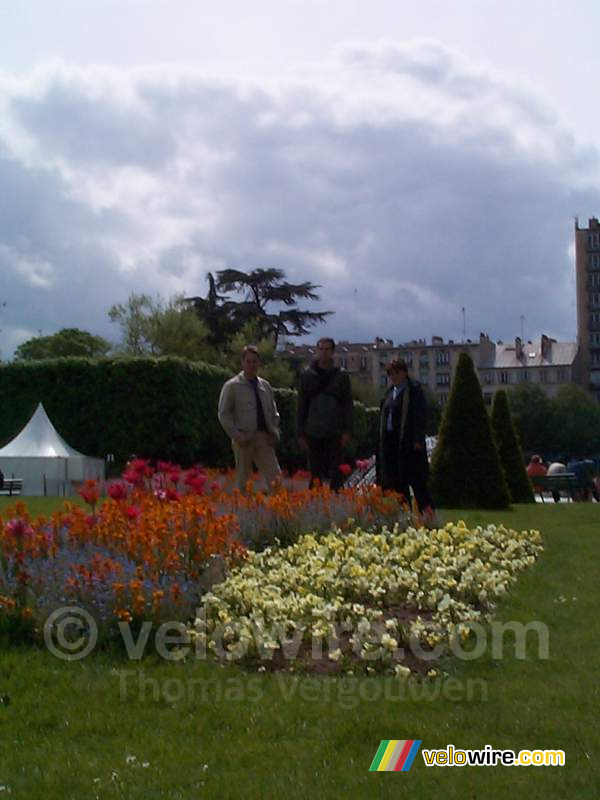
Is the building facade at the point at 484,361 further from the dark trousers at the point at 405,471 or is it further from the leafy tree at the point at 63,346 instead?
the dark trousers at the point at 405,471

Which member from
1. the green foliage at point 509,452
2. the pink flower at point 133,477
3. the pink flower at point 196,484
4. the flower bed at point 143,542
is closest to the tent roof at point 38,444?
the green foliage at point 509,452

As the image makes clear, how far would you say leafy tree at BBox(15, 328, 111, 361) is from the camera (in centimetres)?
7769

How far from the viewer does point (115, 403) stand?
34.9 metres

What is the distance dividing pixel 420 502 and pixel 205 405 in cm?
2682

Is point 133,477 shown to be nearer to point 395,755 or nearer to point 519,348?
point 395,755

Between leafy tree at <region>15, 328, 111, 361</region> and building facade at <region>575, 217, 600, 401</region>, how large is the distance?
55.1 m

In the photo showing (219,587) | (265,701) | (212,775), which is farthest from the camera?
(219,587)

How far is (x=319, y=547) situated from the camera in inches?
295

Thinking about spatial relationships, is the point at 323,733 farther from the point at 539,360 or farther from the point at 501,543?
the point at 539,360

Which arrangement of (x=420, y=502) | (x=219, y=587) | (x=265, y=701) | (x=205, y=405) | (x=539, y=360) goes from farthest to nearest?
1. (x=539, y=360)
2. (x=205, y=405)
3. (x=420, y=502)
4. (x=219, y=587)
5. (x=265, y=701)

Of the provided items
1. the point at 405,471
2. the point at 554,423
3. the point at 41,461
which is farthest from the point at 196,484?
the point at 554,423

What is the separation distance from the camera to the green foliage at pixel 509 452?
18375 millimetres

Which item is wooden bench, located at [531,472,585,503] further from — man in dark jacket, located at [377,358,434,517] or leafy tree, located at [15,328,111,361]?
leafy tree, located at [15,328,111,361]

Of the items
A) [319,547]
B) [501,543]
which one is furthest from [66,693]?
[501,543]
